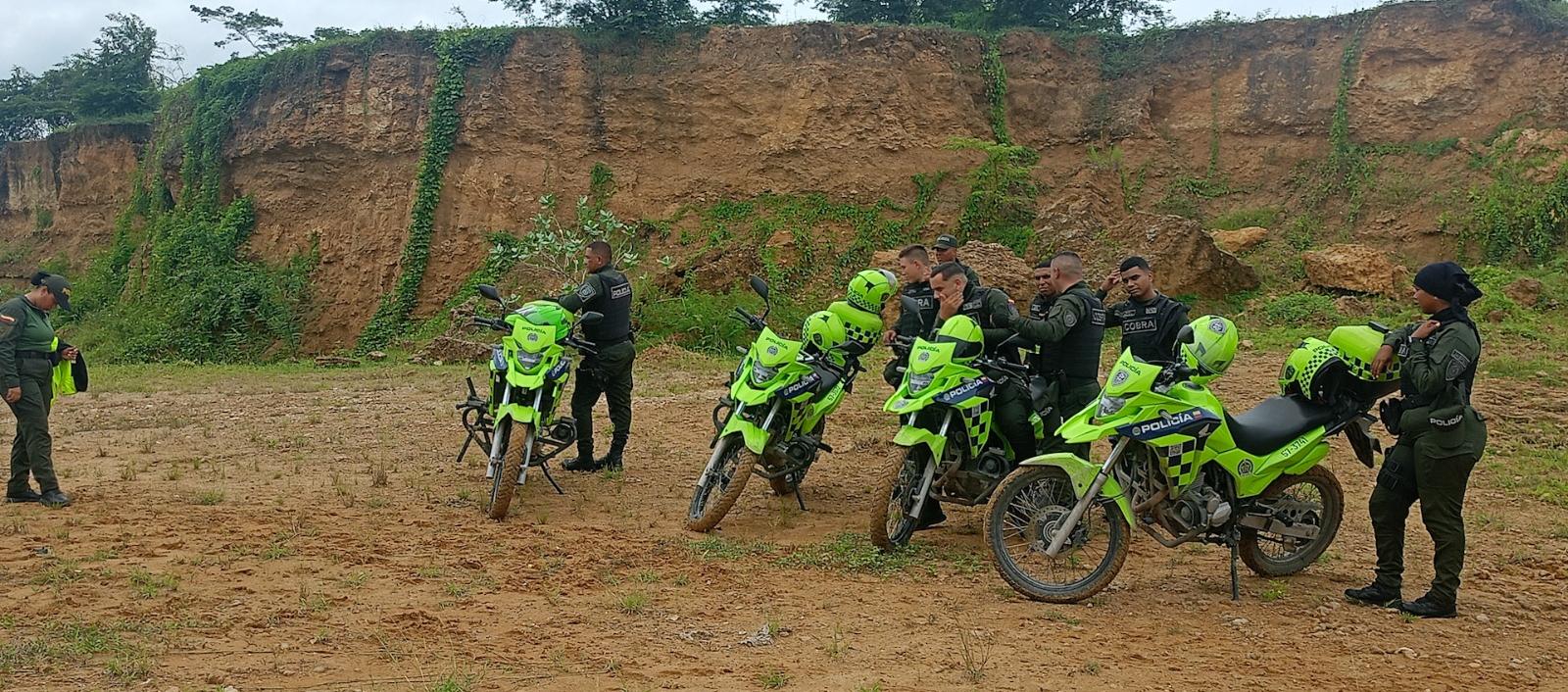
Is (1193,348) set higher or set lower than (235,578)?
higher

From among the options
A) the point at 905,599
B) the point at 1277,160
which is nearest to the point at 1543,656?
the point at 905,599

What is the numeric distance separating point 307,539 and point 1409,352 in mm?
5984

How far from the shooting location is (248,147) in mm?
24656

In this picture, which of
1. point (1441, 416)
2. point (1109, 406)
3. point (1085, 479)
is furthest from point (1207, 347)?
point (1441, 416)

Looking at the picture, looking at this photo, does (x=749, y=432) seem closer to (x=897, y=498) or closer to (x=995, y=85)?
(x=897, y=498)

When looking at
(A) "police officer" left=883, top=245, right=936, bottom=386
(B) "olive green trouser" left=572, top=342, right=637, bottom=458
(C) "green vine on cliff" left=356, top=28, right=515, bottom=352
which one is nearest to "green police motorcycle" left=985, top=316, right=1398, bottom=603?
(A) "police officer" left=883, top=245, right=936, bottom=386

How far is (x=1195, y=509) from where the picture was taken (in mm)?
Answer: 5484

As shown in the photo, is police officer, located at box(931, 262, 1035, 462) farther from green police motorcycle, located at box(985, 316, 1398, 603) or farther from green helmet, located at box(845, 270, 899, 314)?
green police motorcycle, located at box(985, 316, 1398, 603)

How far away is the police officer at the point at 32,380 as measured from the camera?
296 inches

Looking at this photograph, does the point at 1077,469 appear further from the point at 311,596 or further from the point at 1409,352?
the point at 311,596

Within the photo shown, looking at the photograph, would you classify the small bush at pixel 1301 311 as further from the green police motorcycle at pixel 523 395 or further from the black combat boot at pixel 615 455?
the green police motorcycle at pixel 523 395

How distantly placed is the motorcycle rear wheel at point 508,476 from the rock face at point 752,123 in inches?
598

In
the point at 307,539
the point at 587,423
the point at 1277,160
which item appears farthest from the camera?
the point at 1277,160

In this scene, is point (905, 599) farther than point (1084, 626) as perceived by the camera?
Yes
